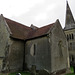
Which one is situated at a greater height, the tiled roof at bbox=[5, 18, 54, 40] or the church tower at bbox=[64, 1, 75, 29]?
Result: the church tower at bbox=[64, 1, 75, 29]

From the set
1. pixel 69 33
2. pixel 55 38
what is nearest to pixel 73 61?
pixel 69 33

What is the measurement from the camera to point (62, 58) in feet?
53.9

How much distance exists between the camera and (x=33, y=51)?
52.3ft

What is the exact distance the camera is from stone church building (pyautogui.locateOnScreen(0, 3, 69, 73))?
45.2ft

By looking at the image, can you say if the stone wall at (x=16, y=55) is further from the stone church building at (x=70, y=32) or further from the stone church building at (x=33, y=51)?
the stone church building at (x=70, y=32)

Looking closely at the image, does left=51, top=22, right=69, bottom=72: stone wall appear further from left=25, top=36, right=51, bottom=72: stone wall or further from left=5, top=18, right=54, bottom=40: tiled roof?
left=5, top=18, right=54, bottom=40: tiled roof

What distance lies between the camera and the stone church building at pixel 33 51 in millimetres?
13781

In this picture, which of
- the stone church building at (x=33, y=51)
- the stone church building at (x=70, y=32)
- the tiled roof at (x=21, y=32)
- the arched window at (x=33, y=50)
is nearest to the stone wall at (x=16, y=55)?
the stone church building at (x=33, y=51)

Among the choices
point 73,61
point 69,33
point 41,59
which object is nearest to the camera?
point 41,59

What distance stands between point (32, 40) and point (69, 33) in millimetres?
25290

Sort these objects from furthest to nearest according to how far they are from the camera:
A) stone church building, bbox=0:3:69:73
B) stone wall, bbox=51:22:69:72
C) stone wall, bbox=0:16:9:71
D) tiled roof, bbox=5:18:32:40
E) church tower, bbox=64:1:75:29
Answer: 1. church tower, bbox=64:1:75:29
2. tiled roof, bbox=5:18:32:40
3. stone wall, bbox=0:16:9:71
4. stone wall, bbox=51:22:69:72
5. stone church building, bbox=0:3:69:73

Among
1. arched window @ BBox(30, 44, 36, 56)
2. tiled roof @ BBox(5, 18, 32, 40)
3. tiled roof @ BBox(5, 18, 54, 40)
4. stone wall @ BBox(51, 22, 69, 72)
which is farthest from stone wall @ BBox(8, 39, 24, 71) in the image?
stone wall @ BBox(51, 22, 69, 72)

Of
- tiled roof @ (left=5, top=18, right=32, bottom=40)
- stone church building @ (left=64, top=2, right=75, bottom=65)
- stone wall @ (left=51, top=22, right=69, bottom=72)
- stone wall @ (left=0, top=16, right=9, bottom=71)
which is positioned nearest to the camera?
stone wall @ (left=51, top=22, right=69, bottom=72)

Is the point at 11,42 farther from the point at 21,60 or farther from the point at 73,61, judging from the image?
the point at 73,61
